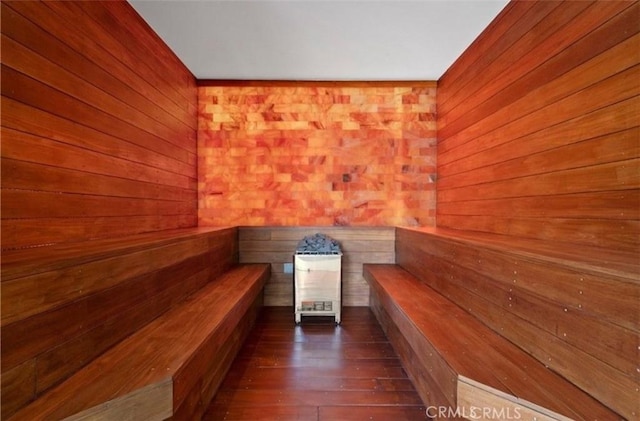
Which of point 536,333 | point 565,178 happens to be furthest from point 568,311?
point 565,178

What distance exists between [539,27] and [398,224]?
6.54ft

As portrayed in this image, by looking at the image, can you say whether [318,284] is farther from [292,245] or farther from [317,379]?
[317,379]

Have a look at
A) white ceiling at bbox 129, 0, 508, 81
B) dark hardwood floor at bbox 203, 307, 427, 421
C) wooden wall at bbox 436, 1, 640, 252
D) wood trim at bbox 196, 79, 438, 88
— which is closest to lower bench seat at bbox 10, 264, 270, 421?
dark hardwood floor at bbox 203, 307, 427, 421

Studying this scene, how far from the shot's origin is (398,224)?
3.17 m

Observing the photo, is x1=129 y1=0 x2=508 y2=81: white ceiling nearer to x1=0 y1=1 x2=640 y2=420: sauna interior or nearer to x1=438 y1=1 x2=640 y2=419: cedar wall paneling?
x1=0 y1=1 x2=640 y2=420: sauna interior

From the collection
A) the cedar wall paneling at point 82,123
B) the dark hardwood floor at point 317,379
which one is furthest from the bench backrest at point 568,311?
the cedar wall paneling at point 82,123

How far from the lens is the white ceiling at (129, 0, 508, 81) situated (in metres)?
1.99

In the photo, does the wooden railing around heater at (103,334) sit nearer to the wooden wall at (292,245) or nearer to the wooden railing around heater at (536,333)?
the wooden railing around heater at (536,333)

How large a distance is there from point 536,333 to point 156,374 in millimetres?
1339

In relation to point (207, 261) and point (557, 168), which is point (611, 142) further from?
point (207, 261)

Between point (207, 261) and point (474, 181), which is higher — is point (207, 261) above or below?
below

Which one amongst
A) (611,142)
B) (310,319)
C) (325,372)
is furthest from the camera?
(310,319)

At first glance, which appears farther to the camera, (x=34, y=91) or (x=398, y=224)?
(x=398, y=224)

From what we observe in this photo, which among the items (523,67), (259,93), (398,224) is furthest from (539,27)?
(259,93)
